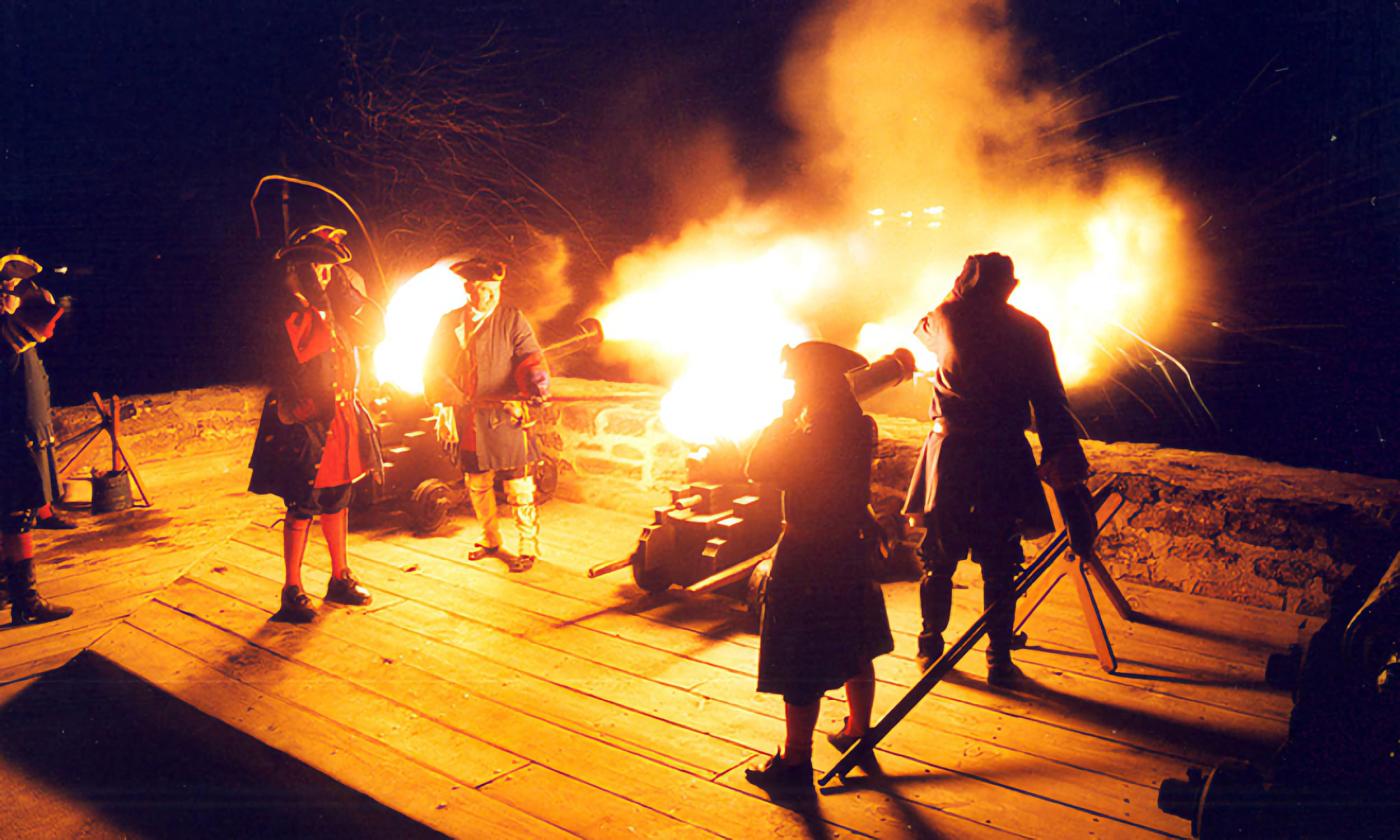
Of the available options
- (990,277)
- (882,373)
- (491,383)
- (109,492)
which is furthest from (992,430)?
(109,492)

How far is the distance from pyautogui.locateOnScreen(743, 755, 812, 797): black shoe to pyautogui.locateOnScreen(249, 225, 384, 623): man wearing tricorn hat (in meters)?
2.95

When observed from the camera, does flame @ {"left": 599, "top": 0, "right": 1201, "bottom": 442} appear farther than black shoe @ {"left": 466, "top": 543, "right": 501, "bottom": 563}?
Yes

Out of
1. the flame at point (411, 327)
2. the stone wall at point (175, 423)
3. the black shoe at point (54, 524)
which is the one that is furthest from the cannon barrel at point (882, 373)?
the stone wall at point (175, 423)

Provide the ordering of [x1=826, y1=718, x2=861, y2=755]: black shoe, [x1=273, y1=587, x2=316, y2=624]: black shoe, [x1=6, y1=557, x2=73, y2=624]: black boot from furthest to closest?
[x1=6, y1=557, x2=73, y2=624]: black boot, [x1=273, y1=587, x2=316, y2=624]: black shoe, [x1=826, y1=718, x2=861, y2=755]: black shoe

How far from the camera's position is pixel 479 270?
5668 millimetres

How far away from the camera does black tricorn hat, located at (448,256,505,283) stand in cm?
567

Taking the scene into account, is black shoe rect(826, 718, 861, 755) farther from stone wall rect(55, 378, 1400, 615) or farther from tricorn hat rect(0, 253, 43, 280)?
tricorn hat rect(0, 253, 43, 280)

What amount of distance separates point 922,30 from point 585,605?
19.0 feet

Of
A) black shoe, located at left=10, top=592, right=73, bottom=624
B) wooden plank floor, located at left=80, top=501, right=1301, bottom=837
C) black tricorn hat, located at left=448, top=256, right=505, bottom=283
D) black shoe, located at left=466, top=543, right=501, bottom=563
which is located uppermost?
black tricorn hat, located at left=448, top=256, right=505, bottom=283

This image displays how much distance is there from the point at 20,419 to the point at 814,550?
469 centimetres

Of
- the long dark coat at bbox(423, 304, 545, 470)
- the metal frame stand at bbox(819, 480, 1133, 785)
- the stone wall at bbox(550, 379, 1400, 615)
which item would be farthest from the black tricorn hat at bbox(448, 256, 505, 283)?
the metal frame stand at bbox(819, 480, 1133, 785)

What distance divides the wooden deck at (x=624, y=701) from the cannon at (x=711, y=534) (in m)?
0.20

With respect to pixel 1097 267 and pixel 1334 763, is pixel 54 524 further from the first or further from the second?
pixel 1097 267

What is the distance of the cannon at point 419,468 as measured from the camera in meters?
6.56
